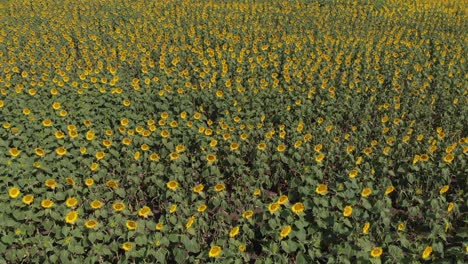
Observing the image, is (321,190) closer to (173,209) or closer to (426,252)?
(426,252)

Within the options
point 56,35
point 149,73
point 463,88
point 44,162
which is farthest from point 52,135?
point 463,88

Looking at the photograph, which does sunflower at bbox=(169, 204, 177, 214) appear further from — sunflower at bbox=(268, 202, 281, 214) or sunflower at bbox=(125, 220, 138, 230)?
sunflower at bbox=(268, 202, 281, 214)

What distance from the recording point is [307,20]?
1076 centimetres

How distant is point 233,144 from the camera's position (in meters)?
4.73

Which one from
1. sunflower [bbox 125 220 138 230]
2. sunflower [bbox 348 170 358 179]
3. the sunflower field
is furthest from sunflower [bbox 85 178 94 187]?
sunflower [bbox 348 170 358 179]

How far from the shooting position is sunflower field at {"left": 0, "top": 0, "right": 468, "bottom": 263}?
360cm

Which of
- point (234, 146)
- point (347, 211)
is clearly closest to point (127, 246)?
point (234, 146)

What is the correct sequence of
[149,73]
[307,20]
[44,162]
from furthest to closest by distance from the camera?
[307,20]
[149,73]
[44,162]

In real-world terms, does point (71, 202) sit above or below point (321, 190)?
below

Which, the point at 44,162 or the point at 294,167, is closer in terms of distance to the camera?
the point at 44,162

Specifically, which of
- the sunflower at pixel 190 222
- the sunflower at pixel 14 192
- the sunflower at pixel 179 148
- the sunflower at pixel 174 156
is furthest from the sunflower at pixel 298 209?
the sunflower at pixel 14 192

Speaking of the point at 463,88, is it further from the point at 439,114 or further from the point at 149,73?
the point at 149,73

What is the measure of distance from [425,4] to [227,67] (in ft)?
28.5

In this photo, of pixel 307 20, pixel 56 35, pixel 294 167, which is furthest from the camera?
pixel 307 20
